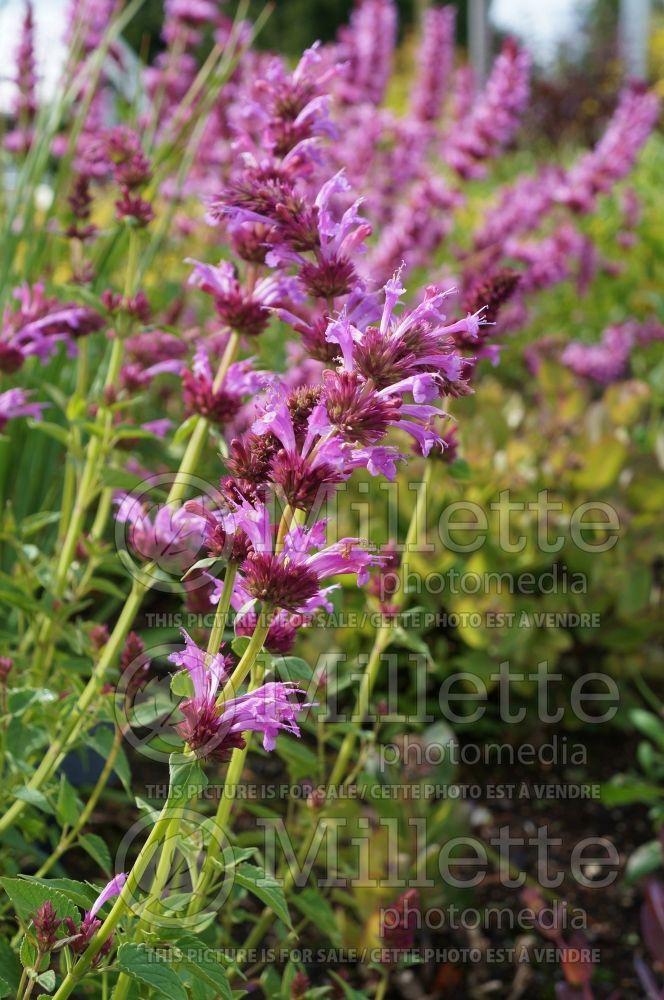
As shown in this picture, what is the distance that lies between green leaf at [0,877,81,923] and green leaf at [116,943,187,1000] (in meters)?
0.10

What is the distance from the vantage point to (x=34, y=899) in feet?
3.47

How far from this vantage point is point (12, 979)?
4.00 feet

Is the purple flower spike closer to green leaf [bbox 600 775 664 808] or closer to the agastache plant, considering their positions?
the agastache plant

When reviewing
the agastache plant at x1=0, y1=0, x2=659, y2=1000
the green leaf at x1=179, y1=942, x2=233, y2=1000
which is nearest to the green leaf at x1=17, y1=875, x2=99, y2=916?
the agastache plant at x1=0, y1=0, x2=659, y2=1000

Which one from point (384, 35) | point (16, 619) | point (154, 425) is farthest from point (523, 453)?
point (384, 35)

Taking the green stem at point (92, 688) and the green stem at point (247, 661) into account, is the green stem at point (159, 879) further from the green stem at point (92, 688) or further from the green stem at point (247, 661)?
the green stem at point (92, 688)

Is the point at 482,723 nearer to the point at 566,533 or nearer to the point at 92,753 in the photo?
the point at 566,533

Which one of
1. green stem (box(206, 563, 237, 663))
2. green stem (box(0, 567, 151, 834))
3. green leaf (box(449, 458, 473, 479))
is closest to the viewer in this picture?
green stem (box(206, 563, 237, 663))

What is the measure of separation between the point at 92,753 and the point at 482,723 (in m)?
1.05

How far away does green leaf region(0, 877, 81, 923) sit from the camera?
3.42 feet

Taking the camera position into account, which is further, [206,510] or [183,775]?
[206,510]

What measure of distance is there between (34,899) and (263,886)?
0.78 ft

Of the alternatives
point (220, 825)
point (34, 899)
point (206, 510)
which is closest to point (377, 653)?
point (220, 825)

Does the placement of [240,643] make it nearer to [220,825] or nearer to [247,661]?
[247,661]
